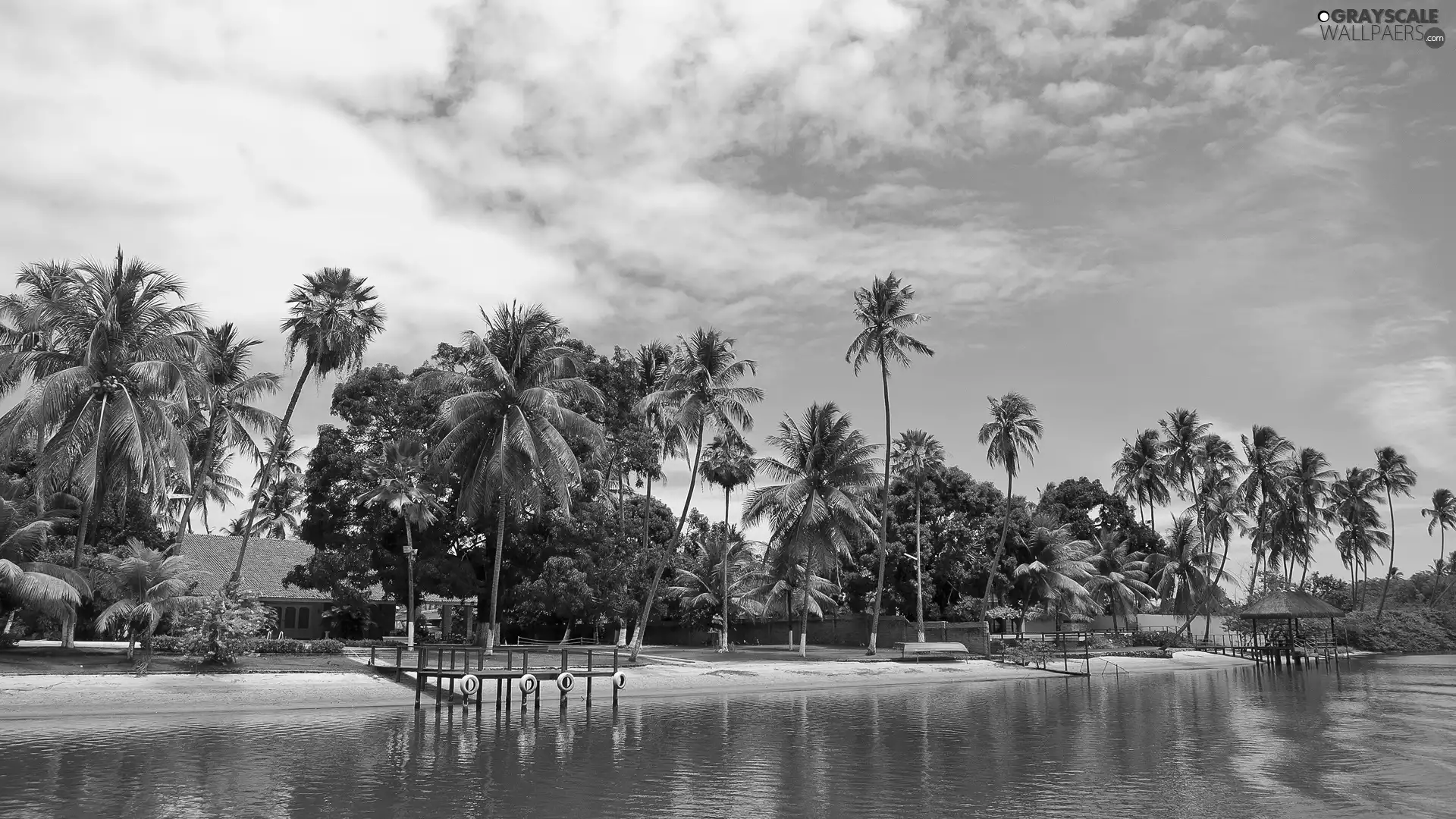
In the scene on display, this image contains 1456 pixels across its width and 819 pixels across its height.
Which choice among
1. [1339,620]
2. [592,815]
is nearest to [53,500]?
[592,815]

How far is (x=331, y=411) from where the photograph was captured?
45.5 m

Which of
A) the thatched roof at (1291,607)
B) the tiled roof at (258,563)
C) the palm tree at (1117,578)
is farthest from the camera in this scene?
the palm tree at (1117,578)

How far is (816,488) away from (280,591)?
93.9 feet

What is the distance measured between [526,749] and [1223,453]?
69.4m

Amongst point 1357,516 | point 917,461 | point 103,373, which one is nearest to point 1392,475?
point 1357,516

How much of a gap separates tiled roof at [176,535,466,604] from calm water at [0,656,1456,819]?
2494cm

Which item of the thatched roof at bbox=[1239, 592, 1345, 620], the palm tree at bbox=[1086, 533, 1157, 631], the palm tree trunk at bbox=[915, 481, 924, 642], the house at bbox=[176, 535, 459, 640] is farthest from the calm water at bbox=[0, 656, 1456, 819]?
the palm tree at bbox=[1086, 533, 1157, 631]

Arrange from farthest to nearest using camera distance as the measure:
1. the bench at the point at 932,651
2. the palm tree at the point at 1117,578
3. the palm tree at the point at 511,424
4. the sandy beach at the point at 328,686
A: the palm tree at the point at 1117,578 → the bench at the point at 932,651 → the palm tree at the point at 511,424 → the sandy beach at the point at 328,686

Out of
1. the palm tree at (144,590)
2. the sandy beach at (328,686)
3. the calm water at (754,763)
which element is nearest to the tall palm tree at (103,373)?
the palm tree at (144,590)

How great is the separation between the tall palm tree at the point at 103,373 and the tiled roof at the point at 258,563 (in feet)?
51.6

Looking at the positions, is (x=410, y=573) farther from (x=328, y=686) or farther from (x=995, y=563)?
(x=995, y=563)

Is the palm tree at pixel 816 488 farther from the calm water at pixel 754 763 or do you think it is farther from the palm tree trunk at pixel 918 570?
the calm water at pixel 754 763

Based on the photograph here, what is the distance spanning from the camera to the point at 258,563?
177 ft

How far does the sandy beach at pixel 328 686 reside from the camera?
89.5 ft
